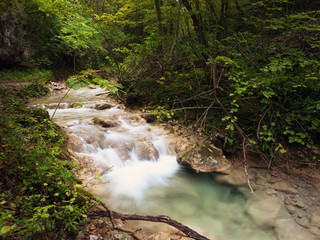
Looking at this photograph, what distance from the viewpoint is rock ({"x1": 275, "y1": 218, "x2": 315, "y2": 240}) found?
9.60 feet

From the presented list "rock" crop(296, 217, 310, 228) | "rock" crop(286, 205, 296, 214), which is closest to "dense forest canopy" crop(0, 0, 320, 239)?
"rock" crop(286, 205, 296, 214)

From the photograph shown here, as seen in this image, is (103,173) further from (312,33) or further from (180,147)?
(312,33)

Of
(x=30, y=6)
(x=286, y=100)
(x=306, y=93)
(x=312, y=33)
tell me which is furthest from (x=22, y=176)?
(x=30, y=6)

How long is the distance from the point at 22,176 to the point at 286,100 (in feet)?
19.0

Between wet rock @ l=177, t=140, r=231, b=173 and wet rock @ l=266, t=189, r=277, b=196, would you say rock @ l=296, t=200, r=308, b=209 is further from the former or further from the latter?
wet rock @ l=177, t=140, r=231, b=173

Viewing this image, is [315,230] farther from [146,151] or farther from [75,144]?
[75,144]

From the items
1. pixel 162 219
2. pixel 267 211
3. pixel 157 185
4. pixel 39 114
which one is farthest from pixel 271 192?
pixel 39 114

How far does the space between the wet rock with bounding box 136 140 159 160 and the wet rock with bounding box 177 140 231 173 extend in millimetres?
698

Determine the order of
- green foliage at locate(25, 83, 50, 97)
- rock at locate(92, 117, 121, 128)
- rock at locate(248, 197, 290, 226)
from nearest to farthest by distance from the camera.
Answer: rock at locate(248, 197, 290, 226) < rock at locate(92, 117, 121, 128) < green foliage at locate(25, 83, 50, 97)

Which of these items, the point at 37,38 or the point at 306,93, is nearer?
the point at 306,93

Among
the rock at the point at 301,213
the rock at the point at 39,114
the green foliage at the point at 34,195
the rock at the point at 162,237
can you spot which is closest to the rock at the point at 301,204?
the rock at the point at 301,213

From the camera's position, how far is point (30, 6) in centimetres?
1498

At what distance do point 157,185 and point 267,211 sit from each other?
2.33 metres

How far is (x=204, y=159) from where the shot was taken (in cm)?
481
